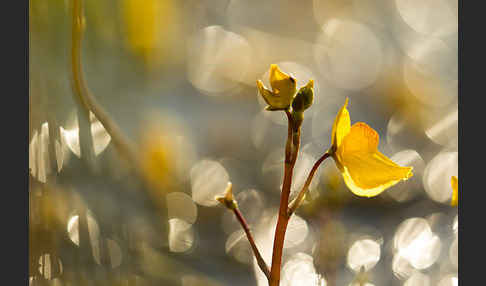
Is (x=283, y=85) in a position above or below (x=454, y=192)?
above

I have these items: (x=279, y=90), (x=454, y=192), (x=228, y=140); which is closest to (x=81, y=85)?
(x=228, y=140)

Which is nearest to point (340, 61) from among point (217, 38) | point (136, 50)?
point (217, 38)

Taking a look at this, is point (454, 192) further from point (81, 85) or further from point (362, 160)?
point (81, 85)

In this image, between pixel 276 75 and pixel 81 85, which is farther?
pixel 81 85

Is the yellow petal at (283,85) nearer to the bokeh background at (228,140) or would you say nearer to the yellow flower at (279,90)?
the yellow flower at (279,90)

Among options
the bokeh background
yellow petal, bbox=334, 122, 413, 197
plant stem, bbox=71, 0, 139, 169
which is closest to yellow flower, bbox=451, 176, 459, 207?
the bokeh background

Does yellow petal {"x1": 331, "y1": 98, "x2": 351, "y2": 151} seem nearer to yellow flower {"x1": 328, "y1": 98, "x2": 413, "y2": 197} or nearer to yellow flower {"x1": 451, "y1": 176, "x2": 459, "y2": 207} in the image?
yellow flower {"x1": 328, "y1": 98, "x2": 413, "y2": 197}

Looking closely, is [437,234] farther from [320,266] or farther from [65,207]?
[65,207]
